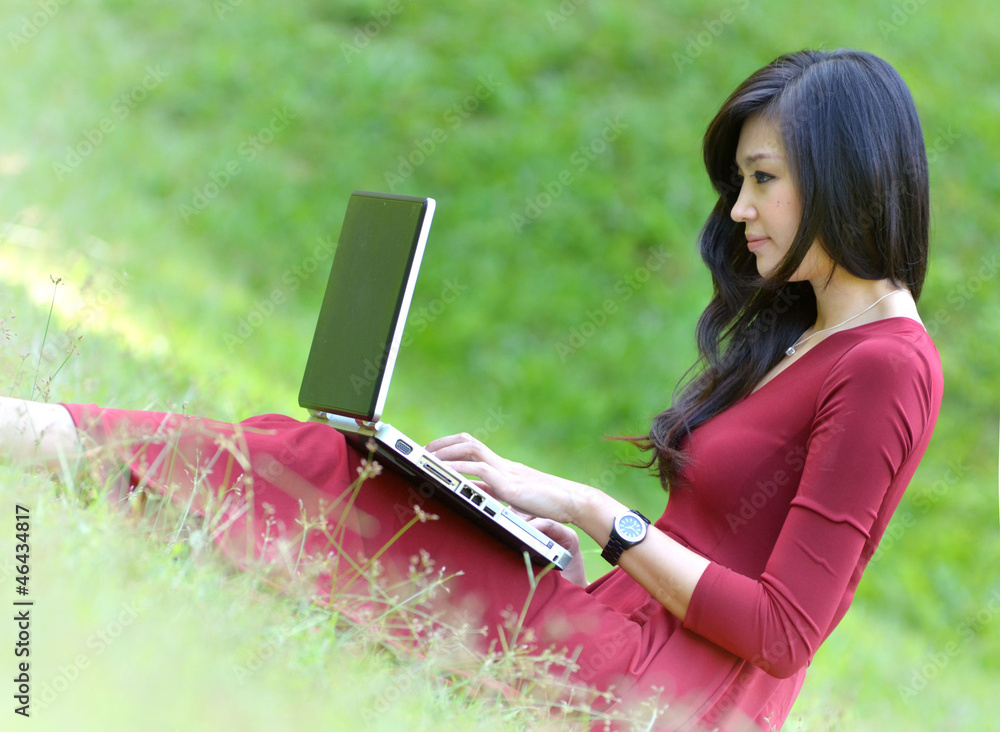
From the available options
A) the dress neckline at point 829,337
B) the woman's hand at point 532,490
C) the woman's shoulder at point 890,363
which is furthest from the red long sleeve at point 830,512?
the woman's hand at point 532,490

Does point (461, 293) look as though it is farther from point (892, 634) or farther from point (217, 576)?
point (217, 576)

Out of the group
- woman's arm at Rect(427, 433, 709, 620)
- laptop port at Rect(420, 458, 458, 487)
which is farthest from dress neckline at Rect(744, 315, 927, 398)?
laptop port at Rect(420, 458, 458, 487)

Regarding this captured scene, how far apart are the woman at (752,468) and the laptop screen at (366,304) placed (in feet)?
0.48

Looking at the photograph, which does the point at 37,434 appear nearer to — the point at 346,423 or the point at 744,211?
the point at 346,423

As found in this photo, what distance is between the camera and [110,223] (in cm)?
524

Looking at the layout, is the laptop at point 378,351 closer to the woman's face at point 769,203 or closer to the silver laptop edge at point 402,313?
the silver laptop edge at point 402,313

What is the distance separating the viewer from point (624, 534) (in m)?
1.57

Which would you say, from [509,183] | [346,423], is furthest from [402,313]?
[509,183]

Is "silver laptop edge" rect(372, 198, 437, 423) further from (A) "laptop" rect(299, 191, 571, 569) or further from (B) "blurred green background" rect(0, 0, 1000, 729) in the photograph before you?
(B) "blurred green background" rect(0, 0, 1000, 729)

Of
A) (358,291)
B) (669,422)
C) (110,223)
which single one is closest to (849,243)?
(669,422)

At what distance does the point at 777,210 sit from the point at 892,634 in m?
3.94

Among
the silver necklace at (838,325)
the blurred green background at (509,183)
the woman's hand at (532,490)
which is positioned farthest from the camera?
the blurred green background at (509,183)

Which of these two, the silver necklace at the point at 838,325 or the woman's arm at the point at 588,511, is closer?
the woman's arm at the point at 588,511

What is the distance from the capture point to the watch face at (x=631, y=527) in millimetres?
1566
